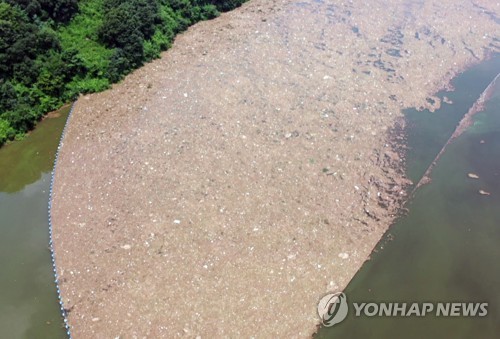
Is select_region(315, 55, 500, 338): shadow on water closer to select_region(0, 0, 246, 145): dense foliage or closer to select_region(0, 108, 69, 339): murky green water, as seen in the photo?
select_region(0, 108, 69, 339): murky green water

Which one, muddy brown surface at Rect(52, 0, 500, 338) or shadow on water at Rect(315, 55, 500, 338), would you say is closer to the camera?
shadow on water at Rect(315, 55, 500, 338)

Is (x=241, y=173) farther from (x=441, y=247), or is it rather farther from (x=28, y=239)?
(x=28, y=239)

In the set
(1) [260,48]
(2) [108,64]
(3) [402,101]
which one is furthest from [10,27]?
(3) [402,101]

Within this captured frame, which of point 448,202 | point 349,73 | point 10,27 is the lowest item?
point 448,202

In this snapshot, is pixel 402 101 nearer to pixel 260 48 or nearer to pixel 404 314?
pixel 260 48

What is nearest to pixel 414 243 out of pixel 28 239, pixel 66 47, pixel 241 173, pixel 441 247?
pixel 441 247

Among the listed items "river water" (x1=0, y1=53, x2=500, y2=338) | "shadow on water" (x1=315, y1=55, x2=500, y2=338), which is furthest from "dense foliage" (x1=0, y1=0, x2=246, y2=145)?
"shadow on water" (x1=315, y1=55, x2=500, y2=338)
